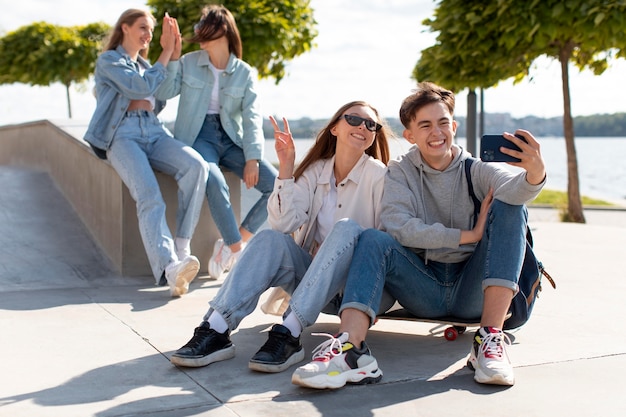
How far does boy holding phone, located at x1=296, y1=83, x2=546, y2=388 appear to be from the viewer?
337 cm

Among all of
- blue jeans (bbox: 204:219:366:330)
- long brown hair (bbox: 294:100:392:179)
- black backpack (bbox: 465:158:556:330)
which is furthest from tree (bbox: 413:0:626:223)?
blue jeans (bbox: 204:219:366:330)

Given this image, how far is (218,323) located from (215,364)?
0.18 meters

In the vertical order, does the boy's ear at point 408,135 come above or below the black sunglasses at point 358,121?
below

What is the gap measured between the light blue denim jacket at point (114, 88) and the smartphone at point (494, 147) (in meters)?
2.72

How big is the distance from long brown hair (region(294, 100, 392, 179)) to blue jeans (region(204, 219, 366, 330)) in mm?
558

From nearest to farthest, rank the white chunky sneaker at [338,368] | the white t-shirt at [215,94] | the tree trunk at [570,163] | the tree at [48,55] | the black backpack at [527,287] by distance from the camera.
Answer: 1. the white chunky sneaker at [338,368]
2. the black backpack at [527,287]
3. the white t-shirt at [215,94]
4. the tree trunk at [570,163]
5. the tree at [48,55]

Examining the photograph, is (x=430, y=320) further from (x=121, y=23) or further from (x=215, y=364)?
(x=121, y=23)

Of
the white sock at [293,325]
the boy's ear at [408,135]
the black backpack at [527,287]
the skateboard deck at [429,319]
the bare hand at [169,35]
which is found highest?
the bare hand at [169,35]

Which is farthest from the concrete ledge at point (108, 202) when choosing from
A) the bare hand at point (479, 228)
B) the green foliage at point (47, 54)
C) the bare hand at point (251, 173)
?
the green foliage at point (47, 54)

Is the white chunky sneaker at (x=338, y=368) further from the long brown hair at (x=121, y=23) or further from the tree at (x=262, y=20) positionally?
the tree at (x=262, y=20)

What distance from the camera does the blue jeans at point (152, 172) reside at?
5.31 metres

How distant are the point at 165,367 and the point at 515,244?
1.62 m

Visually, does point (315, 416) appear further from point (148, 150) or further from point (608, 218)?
point (608, 218)

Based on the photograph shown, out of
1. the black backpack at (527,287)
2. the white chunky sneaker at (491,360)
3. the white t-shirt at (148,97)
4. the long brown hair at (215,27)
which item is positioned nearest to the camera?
the white chunky sneaker at (491,360)
